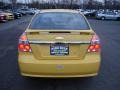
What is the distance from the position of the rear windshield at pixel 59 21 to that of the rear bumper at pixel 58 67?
1.04 meters

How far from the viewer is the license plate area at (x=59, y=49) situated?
6066 mm

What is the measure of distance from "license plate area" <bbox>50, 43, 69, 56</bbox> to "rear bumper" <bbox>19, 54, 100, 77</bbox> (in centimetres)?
17

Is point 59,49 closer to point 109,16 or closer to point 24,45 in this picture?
point 24,45

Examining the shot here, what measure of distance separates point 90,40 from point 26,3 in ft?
454

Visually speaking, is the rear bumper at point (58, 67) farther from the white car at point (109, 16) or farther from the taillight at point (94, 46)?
the white car at point (109, 16)

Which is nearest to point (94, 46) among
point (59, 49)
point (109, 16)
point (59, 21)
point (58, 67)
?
point (59, 49)

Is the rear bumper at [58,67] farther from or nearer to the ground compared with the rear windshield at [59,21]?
nearer to the ground

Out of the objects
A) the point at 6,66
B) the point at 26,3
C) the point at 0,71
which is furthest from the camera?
the point at 26,3

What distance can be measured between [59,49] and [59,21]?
1.28 m

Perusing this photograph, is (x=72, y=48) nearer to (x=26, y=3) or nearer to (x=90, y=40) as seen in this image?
(x=90, y=40)

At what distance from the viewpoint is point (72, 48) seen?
6117 millimetres

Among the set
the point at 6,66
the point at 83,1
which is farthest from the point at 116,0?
the point at 6,66

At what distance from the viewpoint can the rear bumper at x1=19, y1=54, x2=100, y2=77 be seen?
5973 millimetres

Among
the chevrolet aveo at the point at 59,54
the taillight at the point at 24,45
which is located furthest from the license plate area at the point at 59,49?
the taillight at the point at 24,45
